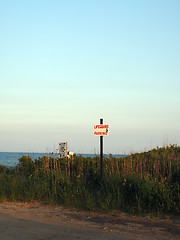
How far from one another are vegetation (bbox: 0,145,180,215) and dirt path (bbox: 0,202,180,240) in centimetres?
60

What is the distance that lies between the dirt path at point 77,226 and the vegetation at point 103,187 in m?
0.60

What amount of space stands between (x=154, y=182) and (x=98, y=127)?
3.08 meters

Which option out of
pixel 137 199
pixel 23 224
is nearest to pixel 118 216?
pixel 137 199

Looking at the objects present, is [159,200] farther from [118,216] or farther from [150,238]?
[150,238]

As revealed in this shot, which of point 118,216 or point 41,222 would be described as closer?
point 41,222

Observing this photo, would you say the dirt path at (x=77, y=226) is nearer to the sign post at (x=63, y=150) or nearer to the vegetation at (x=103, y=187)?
the vegetation at (x=103, y=187)

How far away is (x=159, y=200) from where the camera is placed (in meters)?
9.24

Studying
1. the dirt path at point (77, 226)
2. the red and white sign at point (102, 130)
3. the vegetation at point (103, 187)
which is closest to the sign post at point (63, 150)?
the vegetation at point (103, 187)

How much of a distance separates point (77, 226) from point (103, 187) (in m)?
3.29

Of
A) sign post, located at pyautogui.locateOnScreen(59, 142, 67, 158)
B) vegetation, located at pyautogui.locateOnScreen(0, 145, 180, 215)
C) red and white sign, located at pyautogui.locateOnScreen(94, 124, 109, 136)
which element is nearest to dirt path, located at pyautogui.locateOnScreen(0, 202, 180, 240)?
vegetation, located at pyautogui.locateOnScreen(0, 145, 180, 215)

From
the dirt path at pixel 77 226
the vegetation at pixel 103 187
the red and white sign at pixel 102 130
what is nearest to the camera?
the dirt path at pixel 77 226

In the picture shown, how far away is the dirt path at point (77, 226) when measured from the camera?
6.70m

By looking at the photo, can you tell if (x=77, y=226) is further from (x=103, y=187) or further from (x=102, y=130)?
(x=102, y=130)

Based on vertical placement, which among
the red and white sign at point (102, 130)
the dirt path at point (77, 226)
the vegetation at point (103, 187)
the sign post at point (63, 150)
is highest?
the red and white sign at point (102, 130)
